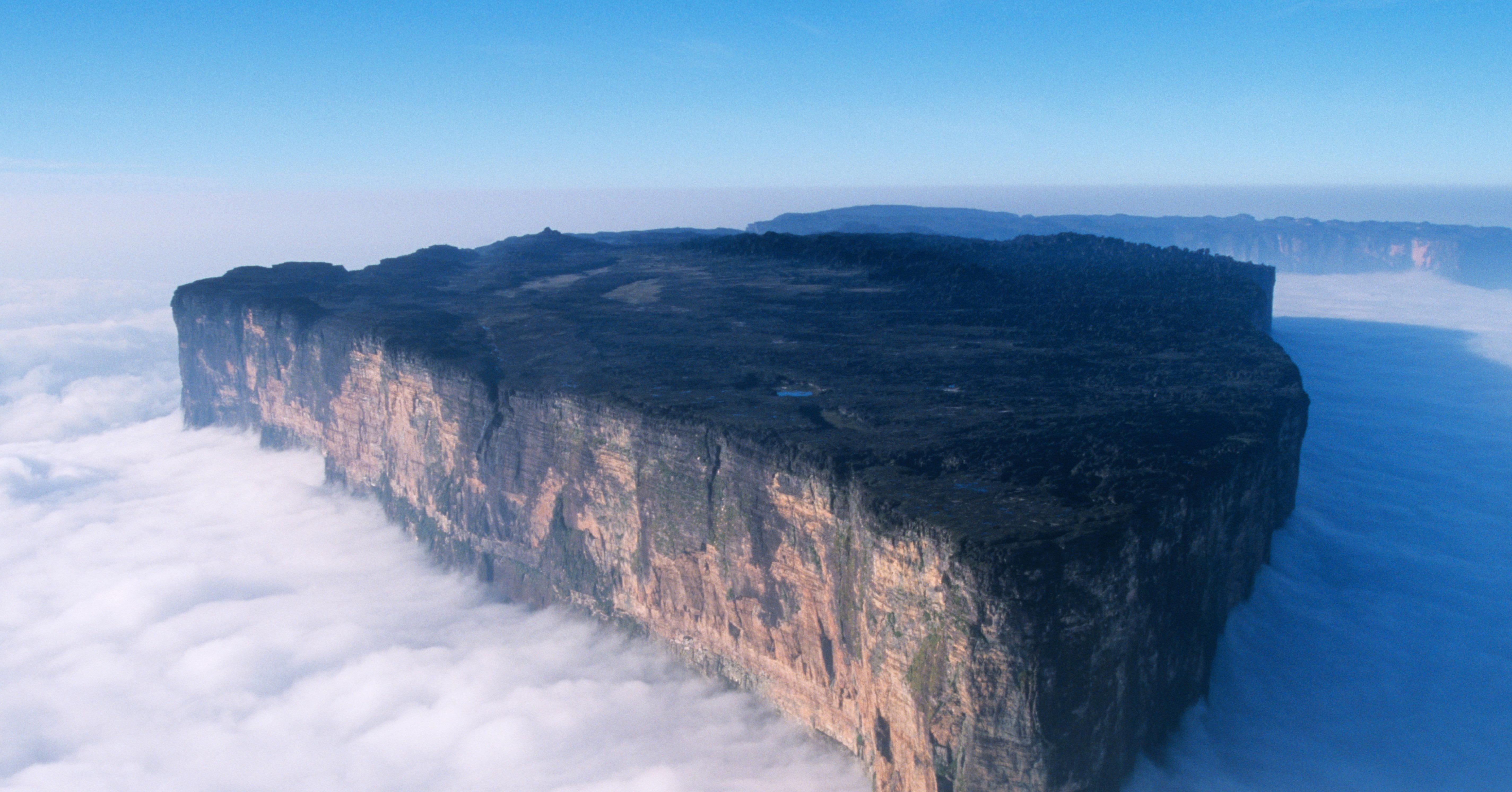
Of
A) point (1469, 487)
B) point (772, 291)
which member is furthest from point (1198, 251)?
point (772, 291)

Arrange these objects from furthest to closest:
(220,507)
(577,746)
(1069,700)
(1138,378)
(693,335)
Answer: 1. (220,507)
2. (693,335)
3. (1138,378)
4. (577,746)
5. (1069,700)

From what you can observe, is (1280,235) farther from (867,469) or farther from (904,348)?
(867,469)

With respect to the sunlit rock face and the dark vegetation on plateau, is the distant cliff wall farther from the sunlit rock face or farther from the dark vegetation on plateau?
the sunlit rock face

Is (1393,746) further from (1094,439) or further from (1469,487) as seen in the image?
(1469,487)

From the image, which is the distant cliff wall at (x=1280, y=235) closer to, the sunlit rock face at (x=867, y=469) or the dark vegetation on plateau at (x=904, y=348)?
the dark vegetation on plateau at (x=904, y=348)

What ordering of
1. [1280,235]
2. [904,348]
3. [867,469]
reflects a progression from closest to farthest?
1. [867,469]
2. [904,348]
3. [1280,235]

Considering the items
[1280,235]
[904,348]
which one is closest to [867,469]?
[904,348]

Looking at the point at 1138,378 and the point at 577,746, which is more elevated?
the point at 1138,378
